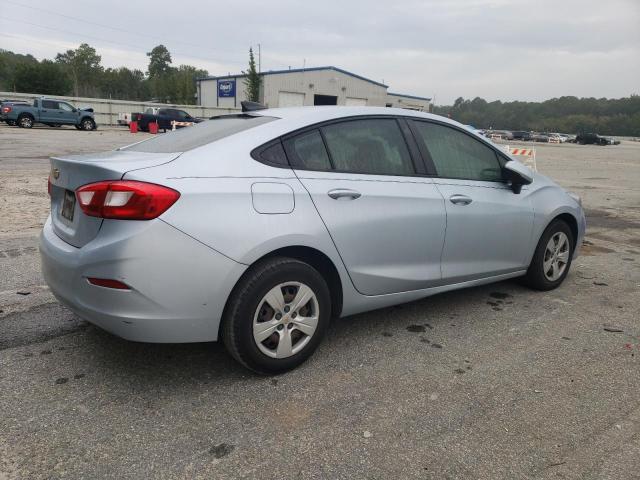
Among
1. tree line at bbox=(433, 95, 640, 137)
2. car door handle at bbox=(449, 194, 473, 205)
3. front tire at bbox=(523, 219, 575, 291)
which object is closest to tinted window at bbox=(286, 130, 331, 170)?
car door handle at bbox=(449, 194, 473, 205)

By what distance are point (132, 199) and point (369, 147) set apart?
62.0 inches

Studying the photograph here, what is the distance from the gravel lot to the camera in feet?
7.26

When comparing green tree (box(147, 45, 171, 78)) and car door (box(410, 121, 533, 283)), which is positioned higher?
green tree (box(147, 45, 171, 78))

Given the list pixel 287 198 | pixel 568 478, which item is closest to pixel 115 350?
pixel 287 198

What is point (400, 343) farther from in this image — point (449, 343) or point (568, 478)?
point (568, 478)

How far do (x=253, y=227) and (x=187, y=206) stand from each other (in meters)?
0.35

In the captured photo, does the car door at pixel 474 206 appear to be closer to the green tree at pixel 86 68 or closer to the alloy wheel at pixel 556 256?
the alloy wheel at pixel 556 256

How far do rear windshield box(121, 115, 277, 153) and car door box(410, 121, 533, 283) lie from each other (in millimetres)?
1217

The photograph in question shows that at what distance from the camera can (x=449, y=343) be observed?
3.44m

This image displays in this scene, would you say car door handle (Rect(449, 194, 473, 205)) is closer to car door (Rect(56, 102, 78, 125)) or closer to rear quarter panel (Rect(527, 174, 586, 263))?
rear quarter panel (Rect(527, 174, 586, 263))

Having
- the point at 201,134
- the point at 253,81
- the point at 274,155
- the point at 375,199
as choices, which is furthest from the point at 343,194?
the point at 253,81

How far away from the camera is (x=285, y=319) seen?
2.84 meters

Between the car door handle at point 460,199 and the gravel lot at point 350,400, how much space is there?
0.90 m

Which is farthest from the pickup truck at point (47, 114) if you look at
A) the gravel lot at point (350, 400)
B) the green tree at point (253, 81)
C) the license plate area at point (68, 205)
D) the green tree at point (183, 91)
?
the green tree at point (183, 91)
